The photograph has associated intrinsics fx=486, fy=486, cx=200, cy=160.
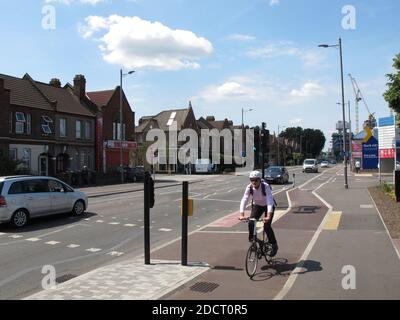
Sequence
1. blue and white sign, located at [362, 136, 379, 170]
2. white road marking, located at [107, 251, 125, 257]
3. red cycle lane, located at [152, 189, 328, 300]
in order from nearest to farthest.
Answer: red cycle lane, located at [152, 189, 328, 300] → white road marking, located at [107, 251, 125, 257] → blue and white sign, located at [362, 136, 379, 170]

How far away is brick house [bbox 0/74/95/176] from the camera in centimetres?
3553

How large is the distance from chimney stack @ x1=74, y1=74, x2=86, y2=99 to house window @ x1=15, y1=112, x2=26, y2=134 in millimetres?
11994

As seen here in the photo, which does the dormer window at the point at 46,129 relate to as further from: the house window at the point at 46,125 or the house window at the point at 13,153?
the house window at the point at 13,153

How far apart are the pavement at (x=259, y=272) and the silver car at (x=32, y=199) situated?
5422mm

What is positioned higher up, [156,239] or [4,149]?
[4,149]

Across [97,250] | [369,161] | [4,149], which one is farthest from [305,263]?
[369,161]

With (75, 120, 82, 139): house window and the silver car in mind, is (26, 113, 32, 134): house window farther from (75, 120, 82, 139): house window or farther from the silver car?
the silver car

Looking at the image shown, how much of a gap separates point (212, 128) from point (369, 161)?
41019 millimetres

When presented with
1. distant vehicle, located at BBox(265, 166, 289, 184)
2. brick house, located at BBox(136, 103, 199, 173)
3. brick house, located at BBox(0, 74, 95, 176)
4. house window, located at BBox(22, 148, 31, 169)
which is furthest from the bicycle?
brick house, located at BBox(136, 103, 199, 173)

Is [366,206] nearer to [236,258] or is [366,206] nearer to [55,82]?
[236,258]

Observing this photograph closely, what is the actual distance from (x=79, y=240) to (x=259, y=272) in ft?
18.8

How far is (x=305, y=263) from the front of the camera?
9.08m
